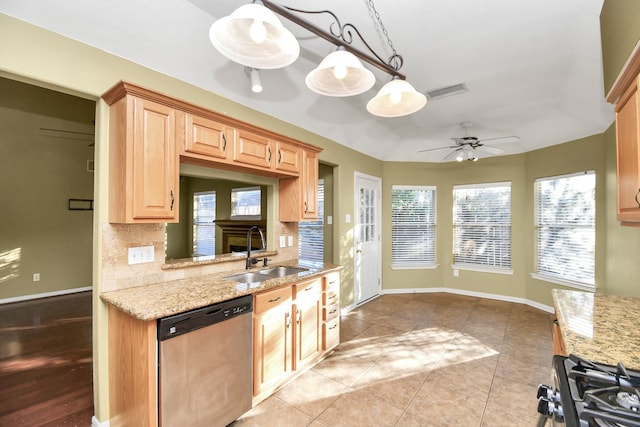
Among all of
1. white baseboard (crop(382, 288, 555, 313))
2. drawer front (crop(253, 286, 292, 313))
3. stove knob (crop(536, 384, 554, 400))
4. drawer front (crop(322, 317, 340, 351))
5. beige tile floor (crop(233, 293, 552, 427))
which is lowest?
beige tile floor (crop(233, 293, 552, 427))

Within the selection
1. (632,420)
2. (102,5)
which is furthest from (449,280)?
(102,5)

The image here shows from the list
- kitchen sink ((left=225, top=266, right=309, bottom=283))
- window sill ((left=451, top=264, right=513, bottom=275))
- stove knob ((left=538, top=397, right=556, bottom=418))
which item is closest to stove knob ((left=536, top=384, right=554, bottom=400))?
stove knob ((left=538, top=397, right=556, bottom=418))

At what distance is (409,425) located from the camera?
2.01m

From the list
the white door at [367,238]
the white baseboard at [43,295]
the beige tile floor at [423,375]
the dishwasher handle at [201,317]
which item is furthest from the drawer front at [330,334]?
the white baseboard at [43,295]

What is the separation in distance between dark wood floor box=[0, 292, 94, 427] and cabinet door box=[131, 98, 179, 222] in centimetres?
160

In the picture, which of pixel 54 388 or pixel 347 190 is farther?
pixel 347 190

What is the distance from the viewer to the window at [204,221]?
210 inches

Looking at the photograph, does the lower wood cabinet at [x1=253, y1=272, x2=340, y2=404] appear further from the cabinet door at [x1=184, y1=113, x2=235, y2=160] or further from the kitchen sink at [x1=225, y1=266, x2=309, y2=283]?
the cabinet door at [x1=184, y1=113, x2=235, y2=160]

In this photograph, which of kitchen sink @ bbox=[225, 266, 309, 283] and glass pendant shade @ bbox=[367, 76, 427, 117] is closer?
glass pendant shade @ bbox=[367, 76, 427, 117]

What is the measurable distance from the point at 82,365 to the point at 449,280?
17.8ft

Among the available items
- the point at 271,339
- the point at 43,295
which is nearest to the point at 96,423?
the point at 271,339

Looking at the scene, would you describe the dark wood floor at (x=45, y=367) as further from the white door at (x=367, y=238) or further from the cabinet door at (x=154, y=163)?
the white door at (x=367, y=238)

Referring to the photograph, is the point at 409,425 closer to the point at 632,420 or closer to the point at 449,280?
the point at 632,420

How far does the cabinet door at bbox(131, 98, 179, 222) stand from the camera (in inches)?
71.6
